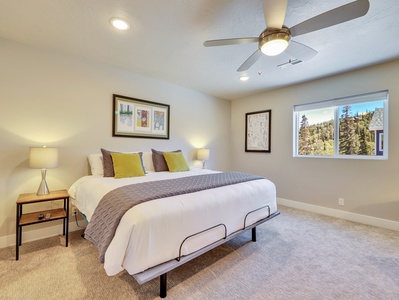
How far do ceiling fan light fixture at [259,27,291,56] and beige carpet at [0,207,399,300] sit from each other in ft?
6.74

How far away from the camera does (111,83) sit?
3094 millimetres

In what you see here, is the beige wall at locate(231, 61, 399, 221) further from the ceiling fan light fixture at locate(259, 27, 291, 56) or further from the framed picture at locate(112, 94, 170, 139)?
the framed picture at locate(112, 94, 170, 139)

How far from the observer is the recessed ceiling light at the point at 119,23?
6.38 feet

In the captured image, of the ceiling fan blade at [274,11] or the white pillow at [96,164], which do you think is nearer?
the ceiling fan blade at [274,11]

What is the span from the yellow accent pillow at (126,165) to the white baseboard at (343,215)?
9.99ft

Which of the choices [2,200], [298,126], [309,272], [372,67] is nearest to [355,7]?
[309,272]

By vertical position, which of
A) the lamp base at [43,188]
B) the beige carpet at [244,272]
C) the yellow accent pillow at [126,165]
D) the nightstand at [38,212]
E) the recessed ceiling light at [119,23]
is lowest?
the beige carpet at [244,272]

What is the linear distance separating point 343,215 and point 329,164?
0.88 metres

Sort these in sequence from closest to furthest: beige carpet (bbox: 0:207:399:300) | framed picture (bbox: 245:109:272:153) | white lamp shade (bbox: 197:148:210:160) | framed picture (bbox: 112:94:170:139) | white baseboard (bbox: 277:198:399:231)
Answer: beige carpet (bbox: 0:207:399:300) < white baseboard (bbox: 277:198:399:231) < framed picture (bbox: 112:94:170:139) < white lamp shade (bbox: 197:148:210:160) < framed picture (bbox: 245:109:272:153)

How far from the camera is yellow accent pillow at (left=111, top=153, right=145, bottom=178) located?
2579 mm

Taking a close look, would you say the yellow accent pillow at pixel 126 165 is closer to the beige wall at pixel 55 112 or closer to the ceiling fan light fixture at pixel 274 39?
the beige wall at pixel 55 112

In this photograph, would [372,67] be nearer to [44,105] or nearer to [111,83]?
[111,83]

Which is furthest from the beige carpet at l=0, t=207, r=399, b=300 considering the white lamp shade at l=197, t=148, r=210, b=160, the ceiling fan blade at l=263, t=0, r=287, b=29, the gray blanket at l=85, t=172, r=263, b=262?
the ceiling fan blade at l=263, t=0, r=287, b=29

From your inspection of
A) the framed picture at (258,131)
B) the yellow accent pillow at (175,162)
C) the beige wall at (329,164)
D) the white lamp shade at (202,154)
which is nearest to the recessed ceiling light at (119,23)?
the yellow accent pillow at (175,162)
